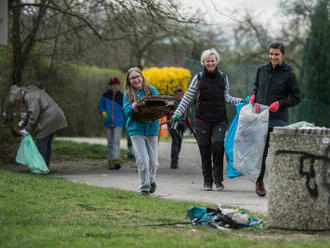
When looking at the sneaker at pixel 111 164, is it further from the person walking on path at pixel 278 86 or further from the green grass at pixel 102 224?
the person walking on path at pixel 278 86

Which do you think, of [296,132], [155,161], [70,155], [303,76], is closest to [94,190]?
[155,161]

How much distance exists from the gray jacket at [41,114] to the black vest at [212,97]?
3892mm

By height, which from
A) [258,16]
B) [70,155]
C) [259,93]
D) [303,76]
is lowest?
[70,155]

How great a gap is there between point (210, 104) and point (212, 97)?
0.10 meters

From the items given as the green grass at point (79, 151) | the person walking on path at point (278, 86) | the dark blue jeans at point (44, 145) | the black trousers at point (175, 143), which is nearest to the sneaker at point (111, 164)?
the black trousers at point (175, 143)

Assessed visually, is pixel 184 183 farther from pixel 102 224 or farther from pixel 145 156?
pixel 102 224

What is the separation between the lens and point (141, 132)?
8234 mm

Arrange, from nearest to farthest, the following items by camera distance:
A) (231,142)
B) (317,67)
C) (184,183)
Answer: (231,142), (184,183), (317,67)

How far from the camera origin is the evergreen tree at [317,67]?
23.0m

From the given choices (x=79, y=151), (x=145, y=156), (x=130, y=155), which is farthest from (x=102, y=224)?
(x=79, y=151)

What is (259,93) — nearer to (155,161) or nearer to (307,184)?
(155,161)

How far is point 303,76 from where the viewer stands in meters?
23.5

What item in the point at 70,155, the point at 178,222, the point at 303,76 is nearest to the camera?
the point at 178,222

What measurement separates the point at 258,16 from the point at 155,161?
24659mm
